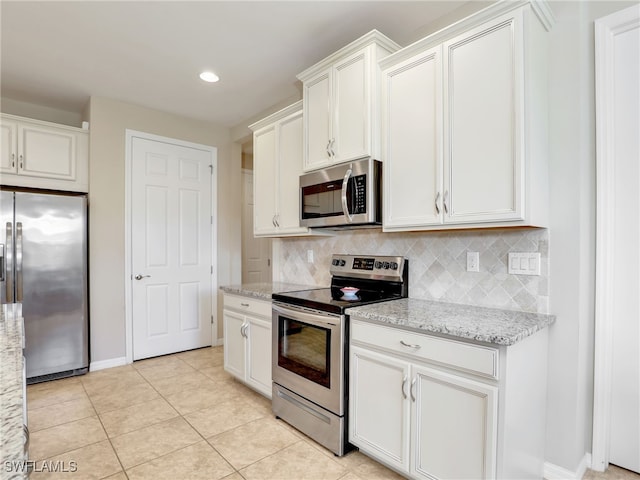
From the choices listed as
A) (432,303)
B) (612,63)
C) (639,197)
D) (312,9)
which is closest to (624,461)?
(432,303)

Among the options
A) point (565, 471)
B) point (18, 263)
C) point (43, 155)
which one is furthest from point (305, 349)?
point (43, 155)

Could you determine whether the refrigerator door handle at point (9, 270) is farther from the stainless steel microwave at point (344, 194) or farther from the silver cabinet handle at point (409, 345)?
the silver cabinet handle at point (409, 345)

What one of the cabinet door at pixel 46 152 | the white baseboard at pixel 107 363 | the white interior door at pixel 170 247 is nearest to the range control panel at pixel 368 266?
the white interior door at pixel 170 247

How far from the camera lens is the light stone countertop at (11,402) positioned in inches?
21.0

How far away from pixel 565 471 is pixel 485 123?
1.78 meters

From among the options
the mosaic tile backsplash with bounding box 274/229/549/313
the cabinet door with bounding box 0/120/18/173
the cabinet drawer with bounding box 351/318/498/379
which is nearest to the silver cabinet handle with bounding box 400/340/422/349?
the cabinet drawer with bounding box 351/318/498/379

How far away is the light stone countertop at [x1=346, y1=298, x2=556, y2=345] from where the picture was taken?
4.78ft

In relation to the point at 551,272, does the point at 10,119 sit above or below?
above

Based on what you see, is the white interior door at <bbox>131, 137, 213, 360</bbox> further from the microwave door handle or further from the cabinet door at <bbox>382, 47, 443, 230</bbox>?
the cabinet door at <bbox>382, 47, 443, 230</bbox>

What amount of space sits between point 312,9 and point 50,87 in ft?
8.77

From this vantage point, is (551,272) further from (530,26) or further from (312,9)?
(312,9)

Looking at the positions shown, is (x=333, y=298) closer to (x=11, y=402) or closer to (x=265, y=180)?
(x=265, y=180)

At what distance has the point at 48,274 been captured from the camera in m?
3.10

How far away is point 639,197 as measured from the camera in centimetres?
177
